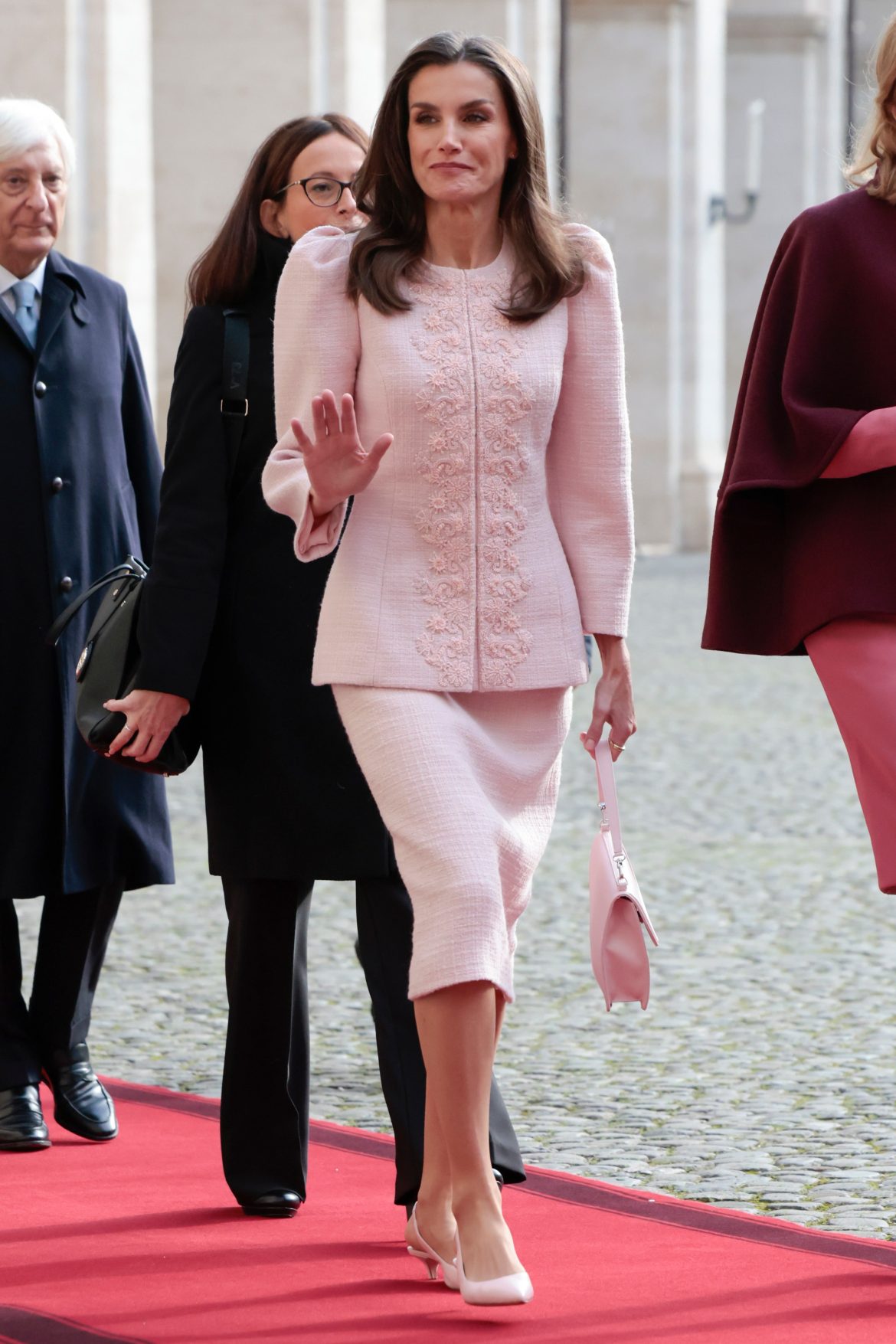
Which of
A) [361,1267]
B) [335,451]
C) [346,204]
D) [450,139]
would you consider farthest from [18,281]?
[361,1267]

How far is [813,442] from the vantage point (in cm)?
373

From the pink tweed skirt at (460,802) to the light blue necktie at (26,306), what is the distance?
1.74 meters

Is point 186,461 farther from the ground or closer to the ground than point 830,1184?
farther from the ground

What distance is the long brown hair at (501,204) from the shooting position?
12.4 ft

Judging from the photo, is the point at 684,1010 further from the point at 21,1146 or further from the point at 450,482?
the point at 450,482

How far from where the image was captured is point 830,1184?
4.61 meters

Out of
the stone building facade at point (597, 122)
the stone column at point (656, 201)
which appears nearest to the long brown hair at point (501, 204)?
the stone building facade at point (597, 122)

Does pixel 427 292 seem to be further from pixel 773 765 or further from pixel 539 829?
pixel 773 765

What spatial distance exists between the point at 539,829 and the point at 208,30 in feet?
51.9

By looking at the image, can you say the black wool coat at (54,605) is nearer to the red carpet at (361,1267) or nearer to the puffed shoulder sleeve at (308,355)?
the red carpet at (361,1267)

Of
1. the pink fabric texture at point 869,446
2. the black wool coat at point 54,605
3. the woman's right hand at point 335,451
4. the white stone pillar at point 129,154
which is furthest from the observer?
the white stone pillar at point 129,154

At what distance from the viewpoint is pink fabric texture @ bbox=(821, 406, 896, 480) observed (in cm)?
367

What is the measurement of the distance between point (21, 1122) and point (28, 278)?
1.69 metres

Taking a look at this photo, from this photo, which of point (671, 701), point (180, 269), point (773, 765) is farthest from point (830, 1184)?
point (180, 269)
